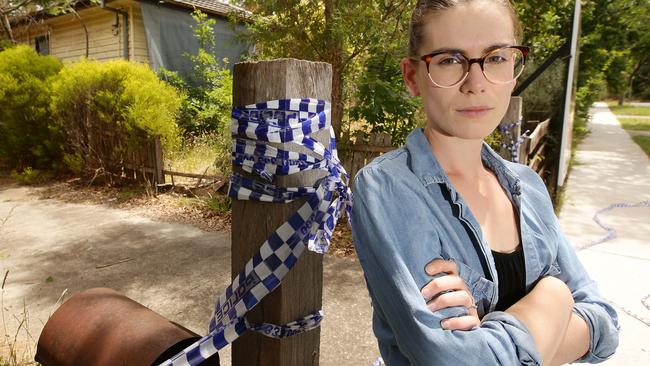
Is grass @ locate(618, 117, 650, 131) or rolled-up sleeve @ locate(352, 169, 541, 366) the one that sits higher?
rolled-up sleeve @ locate(352, 169, 541, 366)

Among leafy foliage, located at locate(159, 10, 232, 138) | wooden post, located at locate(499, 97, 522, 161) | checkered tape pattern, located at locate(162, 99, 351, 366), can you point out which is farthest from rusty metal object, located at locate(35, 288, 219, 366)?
leafy foliage, located at locate(159, 10, 232, 138)

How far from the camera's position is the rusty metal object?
4.79ft

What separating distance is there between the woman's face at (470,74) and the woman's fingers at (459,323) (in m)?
0.44

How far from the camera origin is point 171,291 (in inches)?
154

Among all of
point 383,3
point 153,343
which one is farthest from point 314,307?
point 383,3

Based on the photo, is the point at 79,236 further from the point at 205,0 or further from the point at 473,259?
the point at 205,0

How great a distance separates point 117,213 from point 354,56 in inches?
159

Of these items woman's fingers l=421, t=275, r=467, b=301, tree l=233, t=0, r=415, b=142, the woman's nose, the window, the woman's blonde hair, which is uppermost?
the window

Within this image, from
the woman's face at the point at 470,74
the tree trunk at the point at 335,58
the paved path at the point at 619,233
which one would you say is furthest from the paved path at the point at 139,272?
the woman's face at the point at 470,74

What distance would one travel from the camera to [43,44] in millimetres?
16125

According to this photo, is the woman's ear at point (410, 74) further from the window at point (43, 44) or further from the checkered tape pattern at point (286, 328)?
the window at point (43, 44)

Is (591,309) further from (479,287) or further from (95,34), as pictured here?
(95,34)

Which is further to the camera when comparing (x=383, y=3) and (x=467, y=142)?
(x=383, y=3)

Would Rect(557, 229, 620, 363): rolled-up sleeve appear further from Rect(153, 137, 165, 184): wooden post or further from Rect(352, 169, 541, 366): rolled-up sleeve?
Rect(153, 137, 165, 184): wooden post
